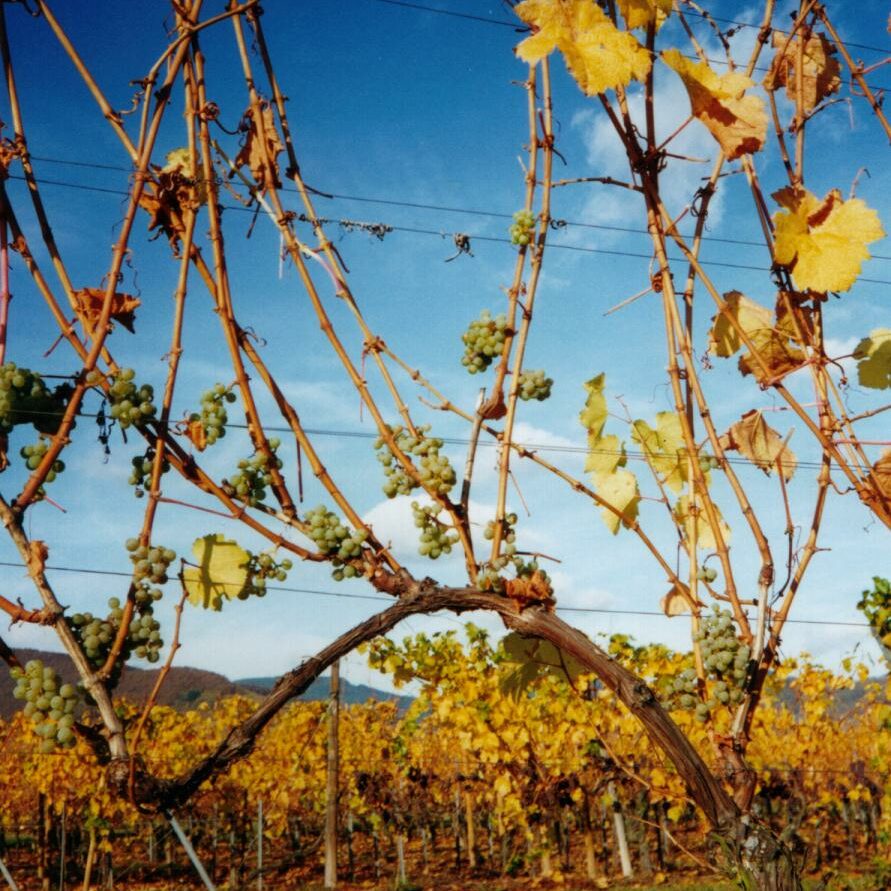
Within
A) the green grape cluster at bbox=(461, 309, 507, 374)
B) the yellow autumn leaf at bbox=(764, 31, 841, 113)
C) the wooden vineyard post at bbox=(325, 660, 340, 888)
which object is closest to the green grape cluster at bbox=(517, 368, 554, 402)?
the green grape cluster at bbox=(461, 309, 507, 374)

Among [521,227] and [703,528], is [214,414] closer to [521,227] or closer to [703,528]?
[521,227]

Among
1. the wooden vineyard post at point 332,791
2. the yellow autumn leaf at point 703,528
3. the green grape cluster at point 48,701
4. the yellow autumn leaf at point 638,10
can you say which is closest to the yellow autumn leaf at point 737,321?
the yellow autumn leaf at point 703,528

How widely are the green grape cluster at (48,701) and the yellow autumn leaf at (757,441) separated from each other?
1272 mm

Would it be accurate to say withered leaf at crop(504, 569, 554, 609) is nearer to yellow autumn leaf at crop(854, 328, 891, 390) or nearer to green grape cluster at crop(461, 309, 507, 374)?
green grape cluster at crop(461, 309, 507, 374)

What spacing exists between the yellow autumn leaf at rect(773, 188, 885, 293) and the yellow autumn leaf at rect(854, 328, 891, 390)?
0.76 feet

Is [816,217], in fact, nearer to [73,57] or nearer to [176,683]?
[73,57]

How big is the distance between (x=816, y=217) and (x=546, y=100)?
0.57 m

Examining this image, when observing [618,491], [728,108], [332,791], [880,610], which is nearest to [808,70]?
[728,108]

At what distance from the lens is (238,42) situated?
1549 mm

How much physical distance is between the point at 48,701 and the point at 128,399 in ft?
1.66

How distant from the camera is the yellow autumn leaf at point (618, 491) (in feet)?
5.49

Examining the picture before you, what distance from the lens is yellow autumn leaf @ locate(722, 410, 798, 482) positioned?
1615 mm

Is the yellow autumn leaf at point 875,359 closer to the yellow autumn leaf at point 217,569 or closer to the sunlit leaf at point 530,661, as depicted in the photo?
the sunlit leaf at point 530,661

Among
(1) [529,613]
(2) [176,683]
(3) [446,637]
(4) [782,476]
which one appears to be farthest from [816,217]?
(2) [176,683]
